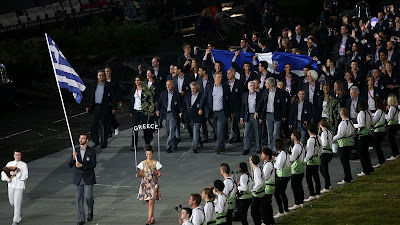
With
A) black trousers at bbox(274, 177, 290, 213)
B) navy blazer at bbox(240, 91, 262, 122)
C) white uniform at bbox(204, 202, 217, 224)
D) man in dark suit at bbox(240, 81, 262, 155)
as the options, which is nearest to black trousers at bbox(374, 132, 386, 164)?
man in dark suit at bbox(240, 81, 262, 155)

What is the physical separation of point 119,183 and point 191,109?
11.9ft

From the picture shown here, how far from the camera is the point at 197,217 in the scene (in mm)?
20812

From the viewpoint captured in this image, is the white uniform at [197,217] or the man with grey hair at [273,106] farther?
A: the man with grey hair at [273,106]

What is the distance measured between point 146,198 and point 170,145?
674 cm

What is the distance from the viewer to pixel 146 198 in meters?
24.3

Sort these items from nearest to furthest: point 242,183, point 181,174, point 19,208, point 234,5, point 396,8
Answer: point 242,183
point 19,208
point 181,174
point 396,8
point 234,5

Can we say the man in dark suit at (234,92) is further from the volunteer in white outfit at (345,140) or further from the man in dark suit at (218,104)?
the volunteer in white outfit at (345,140)

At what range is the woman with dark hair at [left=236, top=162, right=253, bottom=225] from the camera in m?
23.0

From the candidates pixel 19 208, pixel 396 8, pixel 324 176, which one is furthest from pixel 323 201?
pixel 396 8

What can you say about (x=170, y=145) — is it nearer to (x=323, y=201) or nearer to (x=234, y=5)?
(x=323, y=201)

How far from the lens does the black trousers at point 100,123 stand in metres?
31.6

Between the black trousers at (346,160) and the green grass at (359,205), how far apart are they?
23cm

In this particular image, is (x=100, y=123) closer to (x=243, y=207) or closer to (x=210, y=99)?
(x=210, y=99)

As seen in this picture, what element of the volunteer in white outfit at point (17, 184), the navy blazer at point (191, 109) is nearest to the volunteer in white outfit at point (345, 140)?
the navy blazer at point (191, 109)
